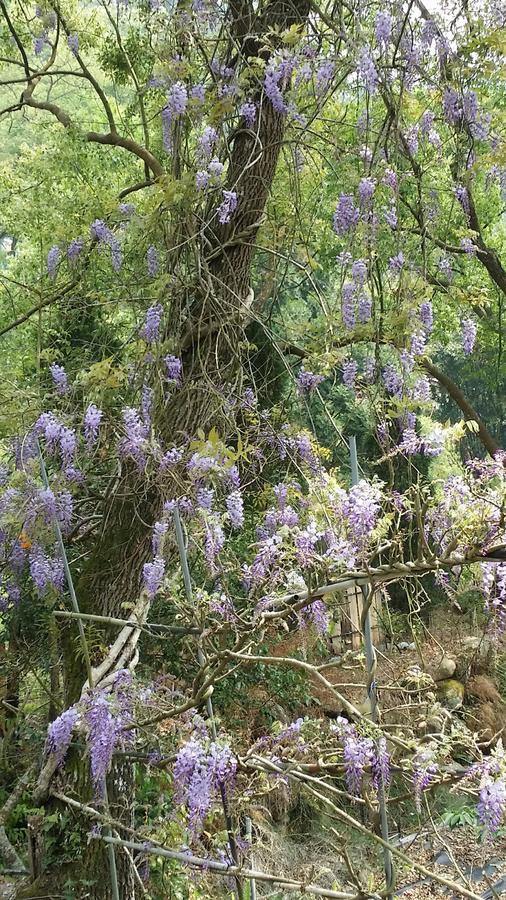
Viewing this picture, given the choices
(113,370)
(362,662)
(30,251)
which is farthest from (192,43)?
(30,251)

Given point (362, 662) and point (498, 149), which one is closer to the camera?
point (362, 662)

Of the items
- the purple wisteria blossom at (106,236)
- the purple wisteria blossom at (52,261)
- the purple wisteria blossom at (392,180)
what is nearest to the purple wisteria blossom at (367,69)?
the purple wisteria blossom at (392,180)

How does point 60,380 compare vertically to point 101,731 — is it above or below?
above

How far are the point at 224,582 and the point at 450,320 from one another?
21.1 feet

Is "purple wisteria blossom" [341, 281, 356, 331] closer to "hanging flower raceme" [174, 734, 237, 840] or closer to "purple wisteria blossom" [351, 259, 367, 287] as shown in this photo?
"purple wisteria blossom" [351, 259, 367, 287]

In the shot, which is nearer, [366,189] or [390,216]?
[366,189]

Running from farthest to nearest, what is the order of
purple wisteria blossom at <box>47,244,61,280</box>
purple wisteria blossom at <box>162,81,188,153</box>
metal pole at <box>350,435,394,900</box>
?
purple wisteria blossom at <box>47,244,61,280</box> → purple wisteria blossom at <box>162,81,188,153</box> → metal pole at <box>350,435,394,900</box>

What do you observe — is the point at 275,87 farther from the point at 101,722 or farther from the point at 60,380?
the point at 101,722

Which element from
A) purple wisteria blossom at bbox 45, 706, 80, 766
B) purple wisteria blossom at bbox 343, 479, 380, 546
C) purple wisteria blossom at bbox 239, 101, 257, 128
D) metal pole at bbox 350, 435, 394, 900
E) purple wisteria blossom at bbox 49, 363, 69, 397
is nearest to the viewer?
metal pole at bbox 350, 435, 394, 900

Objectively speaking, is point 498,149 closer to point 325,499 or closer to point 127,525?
point 325,499

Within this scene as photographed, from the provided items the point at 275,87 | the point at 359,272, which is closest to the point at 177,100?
the point at 275,87

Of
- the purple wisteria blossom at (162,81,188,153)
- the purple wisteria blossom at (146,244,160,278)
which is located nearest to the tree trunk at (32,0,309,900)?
the purple wisteria blossom at (162,81,188,153)

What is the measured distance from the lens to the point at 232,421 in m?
2.48

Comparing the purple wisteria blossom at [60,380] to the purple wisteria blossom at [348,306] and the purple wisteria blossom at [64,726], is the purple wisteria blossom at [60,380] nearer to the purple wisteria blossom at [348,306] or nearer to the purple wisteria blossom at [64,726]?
the purple wisteria blossom at [348,306]
